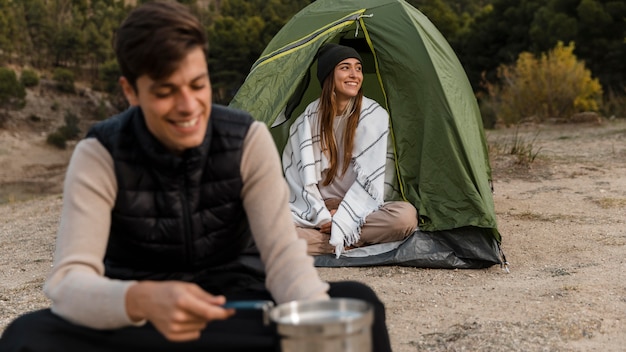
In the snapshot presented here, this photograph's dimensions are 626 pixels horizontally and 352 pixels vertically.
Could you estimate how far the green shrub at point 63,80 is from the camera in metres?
32.5

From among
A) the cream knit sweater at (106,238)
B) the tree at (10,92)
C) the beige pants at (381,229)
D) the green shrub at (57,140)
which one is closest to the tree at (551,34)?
the beige pants at (381,229)

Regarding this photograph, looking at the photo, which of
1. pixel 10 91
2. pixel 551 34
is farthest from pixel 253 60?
pixel 551 34

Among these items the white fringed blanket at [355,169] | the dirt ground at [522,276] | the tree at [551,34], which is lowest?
the dirt ground at [522,276]

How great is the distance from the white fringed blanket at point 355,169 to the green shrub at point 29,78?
28501 millimetres

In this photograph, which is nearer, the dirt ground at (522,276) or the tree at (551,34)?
the dirt ground at (522,276)

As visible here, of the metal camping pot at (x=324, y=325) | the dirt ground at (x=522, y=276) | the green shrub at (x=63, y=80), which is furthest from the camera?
the green shrub at (x=63, y=80)

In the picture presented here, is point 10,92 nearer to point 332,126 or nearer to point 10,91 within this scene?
point 10,91

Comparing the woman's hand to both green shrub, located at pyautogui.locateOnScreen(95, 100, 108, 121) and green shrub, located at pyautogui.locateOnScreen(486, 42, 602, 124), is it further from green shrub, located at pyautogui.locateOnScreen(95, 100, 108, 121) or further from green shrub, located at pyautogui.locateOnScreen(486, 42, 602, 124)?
green shrub, located at pyautogui.locateOnScreen(95, 100, 108, 121)

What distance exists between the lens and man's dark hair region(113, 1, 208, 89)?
5.23 feet

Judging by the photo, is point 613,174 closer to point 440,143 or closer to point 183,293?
point 440,143

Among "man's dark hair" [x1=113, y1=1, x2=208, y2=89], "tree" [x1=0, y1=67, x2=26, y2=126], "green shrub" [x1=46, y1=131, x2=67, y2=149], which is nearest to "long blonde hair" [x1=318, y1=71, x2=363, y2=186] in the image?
"man's dark hair" [x1=113, y1=1, x2=208, y2=89]

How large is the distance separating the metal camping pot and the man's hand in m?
0.11

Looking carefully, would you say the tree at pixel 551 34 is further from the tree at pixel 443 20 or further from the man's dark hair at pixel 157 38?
the man's dark hair at pixel 157 38

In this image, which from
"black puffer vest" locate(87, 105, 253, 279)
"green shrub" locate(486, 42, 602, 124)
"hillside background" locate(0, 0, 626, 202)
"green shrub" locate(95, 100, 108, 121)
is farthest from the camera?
"green shrub" locate(95, 100, 108, 121)
